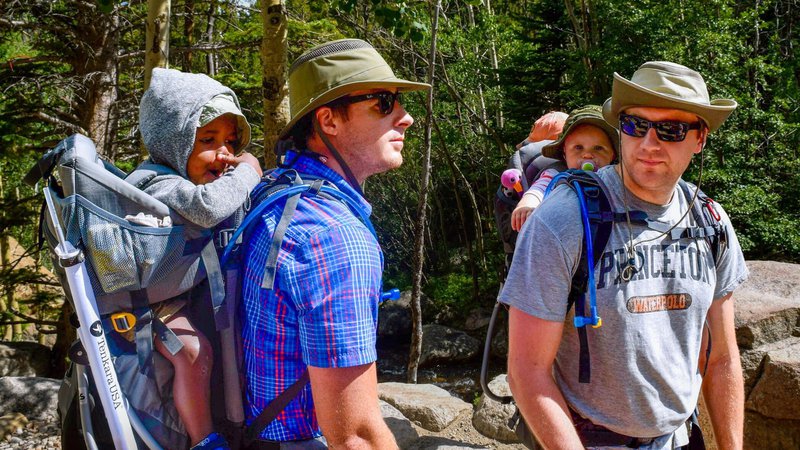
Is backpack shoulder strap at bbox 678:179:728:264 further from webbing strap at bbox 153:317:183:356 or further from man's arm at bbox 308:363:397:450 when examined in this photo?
webbing strap at bbox 153:317:183:356

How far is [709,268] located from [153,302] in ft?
5.51

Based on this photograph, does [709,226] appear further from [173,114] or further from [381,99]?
[173,114]

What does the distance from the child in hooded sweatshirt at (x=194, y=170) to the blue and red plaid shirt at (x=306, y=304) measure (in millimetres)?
158

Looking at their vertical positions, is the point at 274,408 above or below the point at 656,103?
below

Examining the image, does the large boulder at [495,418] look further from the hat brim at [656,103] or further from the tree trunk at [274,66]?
the hat brim at [656,103]

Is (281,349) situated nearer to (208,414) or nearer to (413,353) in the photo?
(208,414)

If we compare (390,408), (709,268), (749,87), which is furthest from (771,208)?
(709,268)

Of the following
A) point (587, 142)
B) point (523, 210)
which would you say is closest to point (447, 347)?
point (587, 142)

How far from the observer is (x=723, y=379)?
2391 mm

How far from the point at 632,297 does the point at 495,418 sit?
523 centimetres

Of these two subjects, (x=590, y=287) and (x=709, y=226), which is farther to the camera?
(x=709, y=226)

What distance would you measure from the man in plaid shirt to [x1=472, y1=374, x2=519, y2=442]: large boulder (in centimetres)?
535

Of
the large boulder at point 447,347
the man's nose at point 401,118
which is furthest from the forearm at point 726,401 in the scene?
the large boulder at point 447,347

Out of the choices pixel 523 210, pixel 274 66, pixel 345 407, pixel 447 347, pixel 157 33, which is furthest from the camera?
pixel 447 347
